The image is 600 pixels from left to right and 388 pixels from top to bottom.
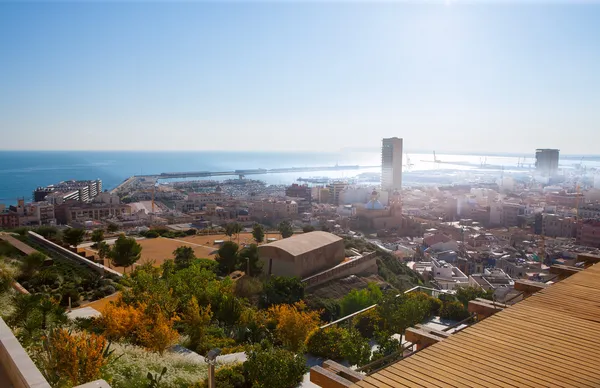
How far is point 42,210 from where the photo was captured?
38656 mm

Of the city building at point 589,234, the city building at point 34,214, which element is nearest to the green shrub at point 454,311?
the city building at point 589,234

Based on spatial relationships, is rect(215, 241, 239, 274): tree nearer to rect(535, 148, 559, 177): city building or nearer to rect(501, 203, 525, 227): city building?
rect(501, 203, 525, 227): city building

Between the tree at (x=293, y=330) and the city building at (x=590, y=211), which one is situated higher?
the tree at (x=293, y=330)

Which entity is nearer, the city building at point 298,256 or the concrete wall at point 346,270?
the city building at point 298,256

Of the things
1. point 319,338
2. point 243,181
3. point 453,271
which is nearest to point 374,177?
point 243,181

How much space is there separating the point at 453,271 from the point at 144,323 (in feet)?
68.0

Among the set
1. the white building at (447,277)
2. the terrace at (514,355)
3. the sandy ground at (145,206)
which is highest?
the terrace at (514,355)

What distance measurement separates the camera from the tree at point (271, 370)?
478 centimetres

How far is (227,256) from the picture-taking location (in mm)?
12516

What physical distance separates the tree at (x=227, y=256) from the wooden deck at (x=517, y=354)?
976 cm

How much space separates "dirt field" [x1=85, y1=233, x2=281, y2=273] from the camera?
48.7 ft

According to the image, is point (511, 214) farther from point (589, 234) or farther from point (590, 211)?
point (589, 234)

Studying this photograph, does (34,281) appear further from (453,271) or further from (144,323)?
(453,271)

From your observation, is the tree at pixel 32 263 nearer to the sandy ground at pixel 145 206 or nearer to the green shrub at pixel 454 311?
the green shrub at pixel 454 311
